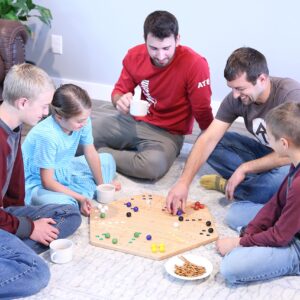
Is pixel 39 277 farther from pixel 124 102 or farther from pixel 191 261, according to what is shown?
pixel 124 102

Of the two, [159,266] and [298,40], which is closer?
[159,266]

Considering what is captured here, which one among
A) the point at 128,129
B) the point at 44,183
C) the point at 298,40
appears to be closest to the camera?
the point at 44,183

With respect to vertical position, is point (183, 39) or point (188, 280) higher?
point (183, 39)

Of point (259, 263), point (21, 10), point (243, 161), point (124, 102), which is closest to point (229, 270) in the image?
point (259, 263)

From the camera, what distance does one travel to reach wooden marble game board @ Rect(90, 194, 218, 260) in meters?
1.75

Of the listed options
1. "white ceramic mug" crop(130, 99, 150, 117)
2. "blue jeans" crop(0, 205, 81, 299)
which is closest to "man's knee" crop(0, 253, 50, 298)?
"blue jeans" crop(0, 205, 81, 299)

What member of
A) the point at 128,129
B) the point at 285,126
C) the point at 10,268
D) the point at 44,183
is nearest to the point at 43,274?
the point at 10,268

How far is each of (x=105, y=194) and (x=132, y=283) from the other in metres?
0.58

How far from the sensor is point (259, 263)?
155 cm

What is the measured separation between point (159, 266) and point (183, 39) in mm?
2154

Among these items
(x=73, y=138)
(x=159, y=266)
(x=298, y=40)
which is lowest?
(x=159, y=266)

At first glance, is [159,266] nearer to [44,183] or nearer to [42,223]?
[42,223]

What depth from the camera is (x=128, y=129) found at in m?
2.52

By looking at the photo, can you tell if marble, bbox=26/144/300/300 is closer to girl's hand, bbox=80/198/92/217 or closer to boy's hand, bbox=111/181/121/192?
girl's hand, bbox=80/198/92/217
